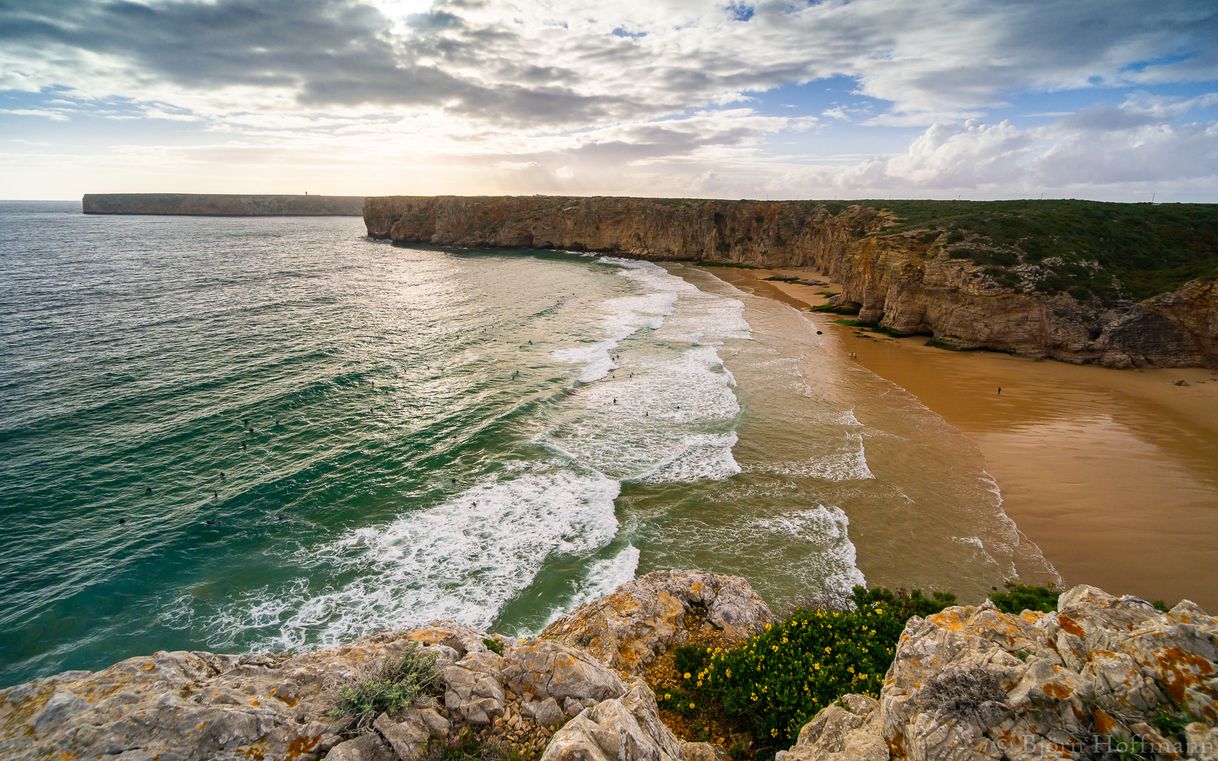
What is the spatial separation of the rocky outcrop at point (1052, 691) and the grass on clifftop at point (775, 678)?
4.12 feet

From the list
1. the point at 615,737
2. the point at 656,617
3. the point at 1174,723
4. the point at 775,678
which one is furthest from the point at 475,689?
the point at 1174,723

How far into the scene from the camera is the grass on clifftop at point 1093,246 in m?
33.8

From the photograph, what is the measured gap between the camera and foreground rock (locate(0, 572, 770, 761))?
184 inches

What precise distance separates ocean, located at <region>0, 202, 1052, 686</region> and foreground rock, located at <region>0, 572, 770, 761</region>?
6374mm

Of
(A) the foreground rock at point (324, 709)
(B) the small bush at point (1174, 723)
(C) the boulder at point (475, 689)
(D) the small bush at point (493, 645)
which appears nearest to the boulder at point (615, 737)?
(A) the foreground rock at point (324, 709)

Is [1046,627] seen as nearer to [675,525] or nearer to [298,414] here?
[675,525]

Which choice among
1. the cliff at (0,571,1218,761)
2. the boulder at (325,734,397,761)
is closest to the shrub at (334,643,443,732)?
the cliff at (0,571,1218,761)

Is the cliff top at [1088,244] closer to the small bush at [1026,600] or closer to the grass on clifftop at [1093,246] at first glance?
the grass on clifftop at [1093,246]

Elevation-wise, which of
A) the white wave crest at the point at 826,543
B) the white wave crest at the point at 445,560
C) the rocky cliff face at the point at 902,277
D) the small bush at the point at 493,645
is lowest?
the white wave crest at the point at 445,560

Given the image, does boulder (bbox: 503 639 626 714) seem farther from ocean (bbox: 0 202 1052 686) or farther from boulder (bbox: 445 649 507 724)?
ocean (bbox: 0 202 1052 686)

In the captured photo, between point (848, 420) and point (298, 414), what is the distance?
2545cm

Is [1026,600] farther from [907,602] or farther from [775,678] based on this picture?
[775,678]

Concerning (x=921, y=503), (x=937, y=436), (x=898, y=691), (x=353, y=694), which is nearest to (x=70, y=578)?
(x=353, y=694)

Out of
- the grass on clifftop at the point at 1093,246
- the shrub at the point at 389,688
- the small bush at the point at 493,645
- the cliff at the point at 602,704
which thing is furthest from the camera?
the grass on clifftop at the point at 1093,246
